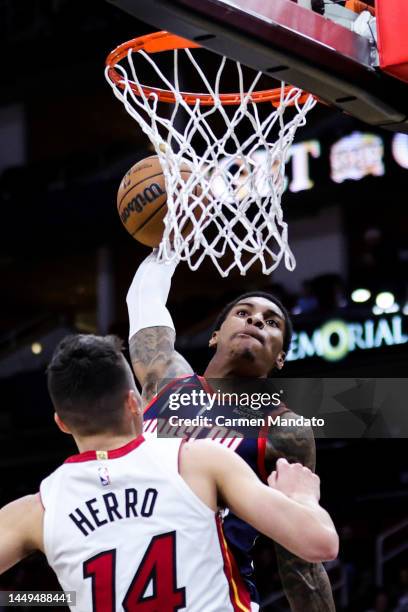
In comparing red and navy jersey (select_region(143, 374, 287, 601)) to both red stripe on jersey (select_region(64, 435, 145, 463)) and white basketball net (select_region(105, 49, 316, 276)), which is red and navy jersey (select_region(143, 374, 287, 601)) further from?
red stripe on jersey (select_region(64, 435, 145, 463))

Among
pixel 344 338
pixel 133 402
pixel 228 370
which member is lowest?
pixel 344 338

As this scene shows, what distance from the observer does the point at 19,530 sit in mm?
2611

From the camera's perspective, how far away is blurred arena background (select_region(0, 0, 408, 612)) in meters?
10.3

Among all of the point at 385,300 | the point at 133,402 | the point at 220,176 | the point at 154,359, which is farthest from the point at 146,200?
the point at 385,300

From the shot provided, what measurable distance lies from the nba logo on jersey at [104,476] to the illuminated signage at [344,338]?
758 cm

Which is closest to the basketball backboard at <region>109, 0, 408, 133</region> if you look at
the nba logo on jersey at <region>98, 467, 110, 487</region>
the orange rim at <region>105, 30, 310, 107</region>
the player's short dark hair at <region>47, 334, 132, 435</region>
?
the orange rim at <region>105, 30, 310, 107</region>

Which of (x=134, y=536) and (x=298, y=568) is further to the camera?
(x=298, y=568)

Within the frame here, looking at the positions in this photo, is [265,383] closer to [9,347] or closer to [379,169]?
[379,169]

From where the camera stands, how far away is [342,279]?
1154 centimetres

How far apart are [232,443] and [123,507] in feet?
3.29

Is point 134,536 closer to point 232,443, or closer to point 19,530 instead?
point 19,530

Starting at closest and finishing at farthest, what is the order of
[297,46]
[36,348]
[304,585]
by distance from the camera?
[297,46] < [304,585] < [36,348]

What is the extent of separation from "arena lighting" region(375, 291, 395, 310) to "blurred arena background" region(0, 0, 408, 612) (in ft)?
0.05

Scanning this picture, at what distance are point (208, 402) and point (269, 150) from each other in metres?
0.86
